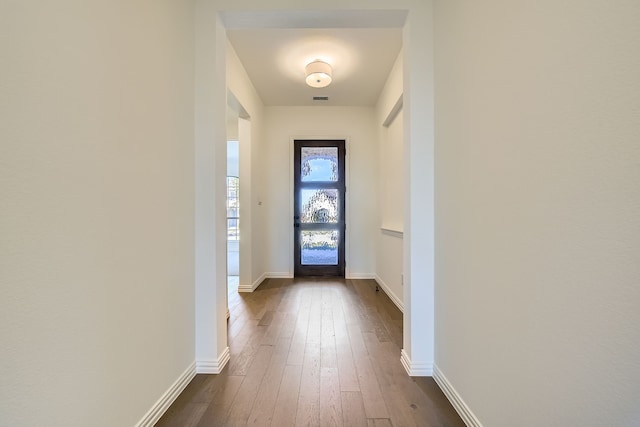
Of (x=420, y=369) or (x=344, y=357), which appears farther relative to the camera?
(x=344, y=357)

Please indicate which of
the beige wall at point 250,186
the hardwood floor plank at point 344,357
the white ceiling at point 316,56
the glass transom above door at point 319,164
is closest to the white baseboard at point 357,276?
the beige wall at point 250,186

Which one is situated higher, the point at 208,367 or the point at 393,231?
the point at 393,231

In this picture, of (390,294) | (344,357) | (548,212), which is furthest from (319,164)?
(548,212)

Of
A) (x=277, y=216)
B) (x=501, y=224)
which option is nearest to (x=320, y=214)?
(x=277, y=216)

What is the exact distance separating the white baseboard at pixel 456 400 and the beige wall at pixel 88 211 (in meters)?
1.54

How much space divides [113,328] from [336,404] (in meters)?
1.17

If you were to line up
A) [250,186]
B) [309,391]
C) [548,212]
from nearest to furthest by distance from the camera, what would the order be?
[548,212] < [309,391] < [250,186]

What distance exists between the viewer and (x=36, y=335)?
87cm

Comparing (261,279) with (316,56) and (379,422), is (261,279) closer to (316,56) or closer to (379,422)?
(316,56)

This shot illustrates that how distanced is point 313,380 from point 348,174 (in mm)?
3525

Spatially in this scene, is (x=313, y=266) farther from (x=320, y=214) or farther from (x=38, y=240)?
(x=38, y=240)

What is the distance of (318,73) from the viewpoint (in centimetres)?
333

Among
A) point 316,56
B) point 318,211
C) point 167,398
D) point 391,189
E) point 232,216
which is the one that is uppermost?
point 316,56

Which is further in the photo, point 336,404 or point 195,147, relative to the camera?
point 195,147
